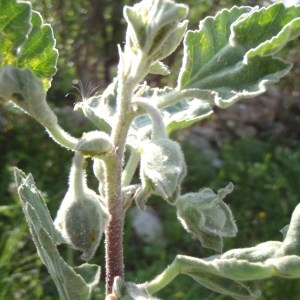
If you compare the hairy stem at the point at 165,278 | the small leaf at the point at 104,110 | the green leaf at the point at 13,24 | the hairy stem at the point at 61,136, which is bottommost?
the hairy stem at the point at 165,278

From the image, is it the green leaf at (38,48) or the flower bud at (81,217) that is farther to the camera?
the green leaf at (38,48)

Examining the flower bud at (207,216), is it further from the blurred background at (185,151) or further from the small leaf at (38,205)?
the blurred background at (185,151)

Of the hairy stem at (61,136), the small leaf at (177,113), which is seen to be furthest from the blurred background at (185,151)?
the hairy stem at (61,136)

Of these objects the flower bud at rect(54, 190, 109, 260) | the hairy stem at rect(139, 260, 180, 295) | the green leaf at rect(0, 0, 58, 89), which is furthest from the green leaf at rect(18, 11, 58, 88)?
the hairy stem at rect(139, 260, 180, 295)

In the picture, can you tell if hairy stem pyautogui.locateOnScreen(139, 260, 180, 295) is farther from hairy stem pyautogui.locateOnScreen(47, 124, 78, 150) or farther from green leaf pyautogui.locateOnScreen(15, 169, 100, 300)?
hairy stem pyautogui.locateOnScreen(47, 124, 78, 150)

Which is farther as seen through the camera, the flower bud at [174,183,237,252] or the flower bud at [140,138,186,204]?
the flower bud at [174,183,237,252]

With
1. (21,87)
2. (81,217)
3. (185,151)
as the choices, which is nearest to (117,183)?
(81,217)

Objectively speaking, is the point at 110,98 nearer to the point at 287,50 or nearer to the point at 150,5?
the point at 150,5

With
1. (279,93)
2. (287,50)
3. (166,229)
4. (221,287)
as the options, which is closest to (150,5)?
(221,287)
